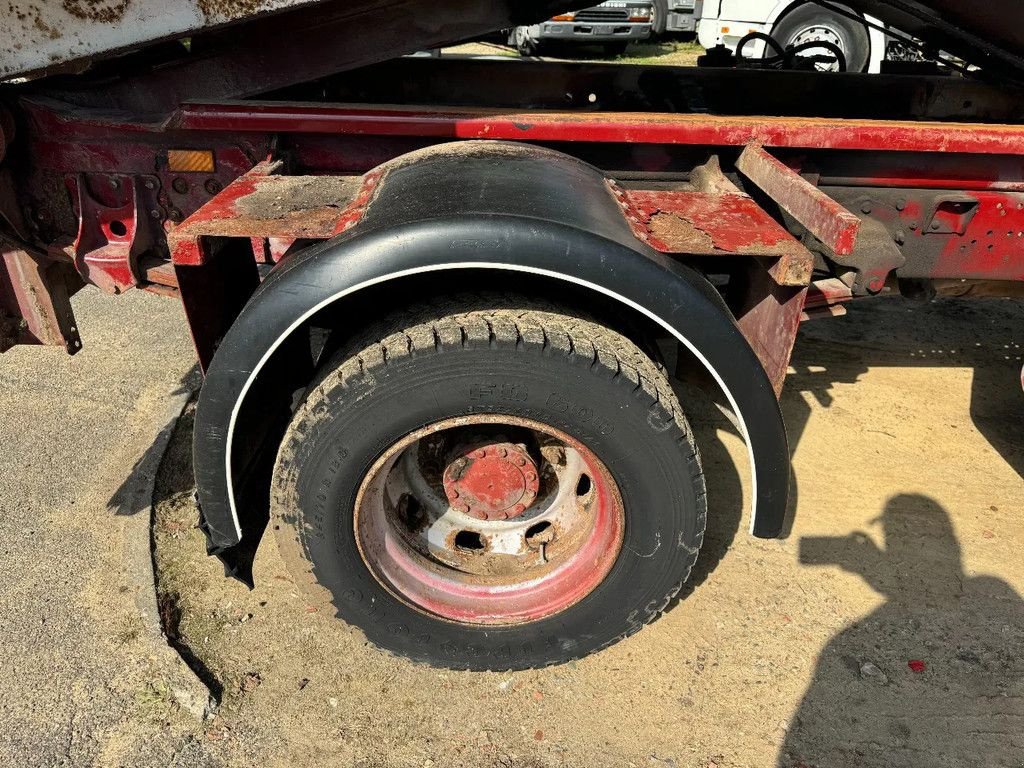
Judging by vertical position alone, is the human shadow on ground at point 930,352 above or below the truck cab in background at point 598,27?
below

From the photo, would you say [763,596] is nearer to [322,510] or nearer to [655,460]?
[655,460]

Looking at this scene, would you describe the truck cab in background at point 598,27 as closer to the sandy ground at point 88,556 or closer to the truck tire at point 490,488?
the sandy ground at point 88,556

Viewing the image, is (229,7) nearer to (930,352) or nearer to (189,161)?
(189,161)

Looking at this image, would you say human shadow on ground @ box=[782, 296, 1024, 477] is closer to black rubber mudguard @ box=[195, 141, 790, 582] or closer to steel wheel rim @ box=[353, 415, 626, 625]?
steel wheel rim @ box=[353, 415, 626, 625]

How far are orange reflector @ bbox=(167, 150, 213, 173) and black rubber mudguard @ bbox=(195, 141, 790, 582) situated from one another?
657 millimetres

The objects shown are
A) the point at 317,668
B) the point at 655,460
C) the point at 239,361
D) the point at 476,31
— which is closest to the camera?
the point at 239,361

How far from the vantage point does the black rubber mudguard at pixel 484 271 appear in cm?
193

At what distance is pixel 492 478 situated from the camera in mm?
2383

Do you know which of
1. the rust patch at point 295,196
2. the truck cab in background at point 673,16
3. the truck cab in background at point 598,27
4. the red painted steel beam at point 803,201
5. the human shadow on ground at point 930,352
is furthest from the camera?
the truck cab in background at point 673,16

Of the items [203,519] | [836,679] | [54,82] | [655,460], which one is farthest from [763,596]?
[54,82]

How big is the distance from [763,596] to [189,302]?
2.27 m

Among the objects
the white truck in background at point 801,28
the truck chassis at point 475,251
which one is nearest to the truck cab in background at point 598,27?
the white truck in background at point 801,28

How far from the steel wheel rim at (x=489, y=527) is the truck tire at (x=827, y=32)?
821 centimetres

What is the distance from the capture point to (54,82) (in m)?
2.59
